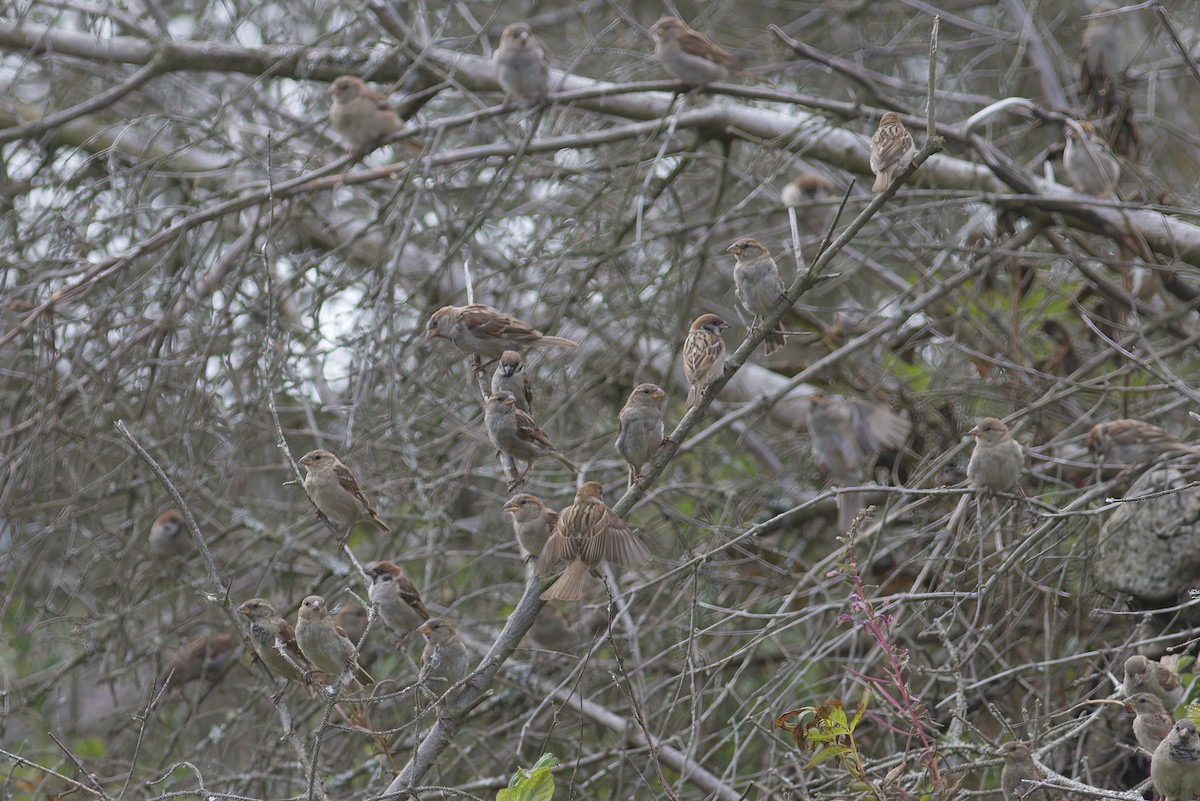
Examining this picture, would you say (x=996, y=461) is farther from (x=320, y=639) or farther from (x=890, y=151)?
(x=320, y=639)

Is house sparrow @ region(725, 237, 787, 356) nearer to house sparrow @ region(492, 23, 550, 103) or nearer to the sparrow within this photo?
house sparrow @ region(492, 23, 550, 103)

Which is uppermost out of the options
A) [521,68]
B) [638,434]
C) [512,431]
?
[521,68]

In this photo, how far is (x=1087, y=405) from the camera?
704 centimetres

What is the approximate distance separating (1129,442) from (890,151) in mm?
1940

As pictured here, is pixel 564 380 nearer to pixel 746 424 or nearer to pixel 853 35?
pixel 746 424

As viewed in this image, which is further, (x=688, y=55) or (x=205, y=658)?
(x=688, y=55)

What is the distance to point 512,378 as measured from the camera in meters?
5.14

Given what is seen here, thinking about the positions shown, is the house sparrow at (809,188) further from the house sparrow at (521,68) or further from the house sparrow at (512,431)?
the house sparrow at (512,431)

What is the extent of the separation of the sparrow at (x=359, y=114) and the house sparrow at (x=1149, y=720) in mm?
5391

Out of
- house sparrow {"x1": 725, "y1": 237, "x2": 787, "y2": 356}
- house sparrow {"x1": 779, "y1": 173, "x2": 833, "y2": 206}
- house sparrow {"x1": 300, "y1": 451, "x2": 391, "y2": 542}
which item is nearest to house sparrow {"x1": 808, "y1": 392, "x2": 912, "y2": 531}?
house sparrow {"x1": 725, "y1": 237, "x2": 787, "y2": 356}

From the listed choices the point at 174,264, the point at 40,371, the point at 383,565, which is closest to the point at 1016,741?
the point at 383,565

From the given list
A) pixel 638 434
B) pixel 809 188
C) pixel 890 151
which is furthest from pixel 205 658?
pixel 809 188

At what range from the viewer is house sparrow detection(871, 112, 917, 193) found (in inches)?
190

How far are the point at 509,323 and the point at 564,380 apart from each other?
1.33 meters
